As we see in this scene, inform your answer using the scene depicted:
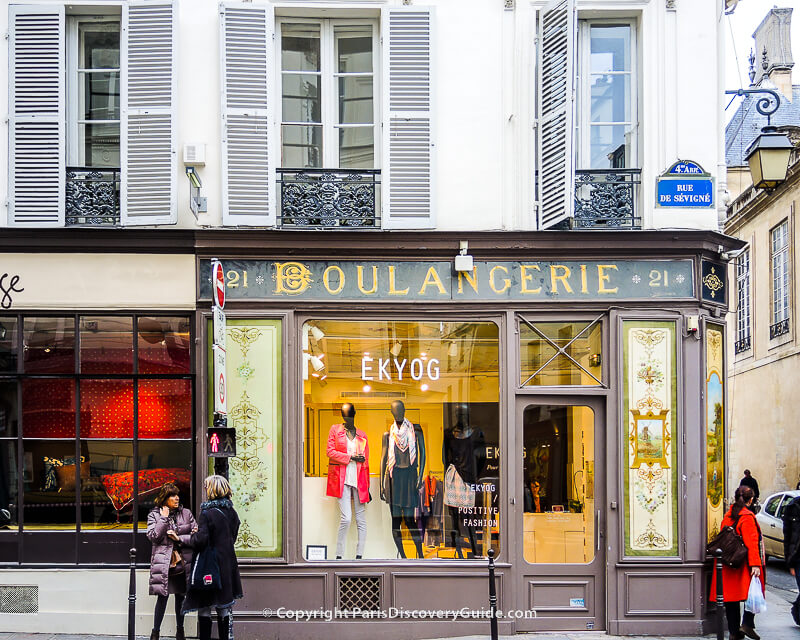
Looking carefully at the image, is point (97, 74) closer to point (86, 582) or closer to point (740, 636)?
point (86, 582)

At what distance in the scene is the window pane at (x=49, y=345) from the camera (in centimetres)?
1086

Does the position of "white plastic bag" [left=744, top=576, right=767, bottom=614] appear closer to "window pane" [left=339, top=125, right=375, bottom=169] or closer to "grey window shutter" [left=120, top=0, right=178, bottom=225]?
"window pane" [left=339, top=125, right=375, bottom=169]

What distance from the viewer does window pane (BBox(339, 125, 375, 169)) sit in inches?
436

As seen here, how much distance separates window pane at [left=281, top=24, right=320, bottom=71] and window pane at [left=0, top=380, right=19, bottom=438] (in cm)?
484

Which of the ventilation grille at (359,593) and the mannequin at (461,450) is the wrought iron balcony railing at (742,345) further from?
the ventilation grille at (359,593)

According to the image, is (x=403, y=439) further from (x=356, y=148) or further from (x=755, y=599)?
(x=755, y=599)

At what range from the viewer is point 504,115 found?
10.9 m

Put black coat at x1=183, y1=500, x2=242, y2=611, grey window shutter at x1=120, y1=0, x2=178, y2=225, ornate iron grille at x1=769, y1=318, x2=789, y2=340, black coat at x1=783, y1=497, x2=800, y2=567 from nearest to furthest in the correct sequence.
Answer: black coat at x1=183, y1=500, x2=242, y2=611 → grey window shutter at x1=120, y1=0, x2=178, y2=225 → black coat at x1=783, y1=497, x2=800, y2=567 → ornate iron grille at x1=769, y1=318, x2=789, y2=340

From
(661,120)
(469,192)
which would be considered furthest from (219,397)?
(661,120)

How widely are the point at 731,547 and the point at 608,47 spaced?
228 inches

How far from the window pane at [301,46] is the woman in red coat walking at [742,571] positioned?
6811mm

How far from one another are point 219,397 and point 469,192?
3746 millimetres

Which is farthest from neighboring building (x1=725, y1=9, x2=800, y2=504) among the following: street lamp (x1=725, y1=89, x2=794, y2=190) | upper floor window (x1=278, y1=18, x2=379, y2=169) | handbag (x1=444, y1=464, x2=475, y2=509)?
upper floor window (x1=278, y1=18, x2=379, y2=169)

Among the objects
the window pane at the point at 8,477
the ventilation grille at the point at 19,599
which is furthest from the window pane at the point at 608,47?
the ventilation grille at the point at 19,599
